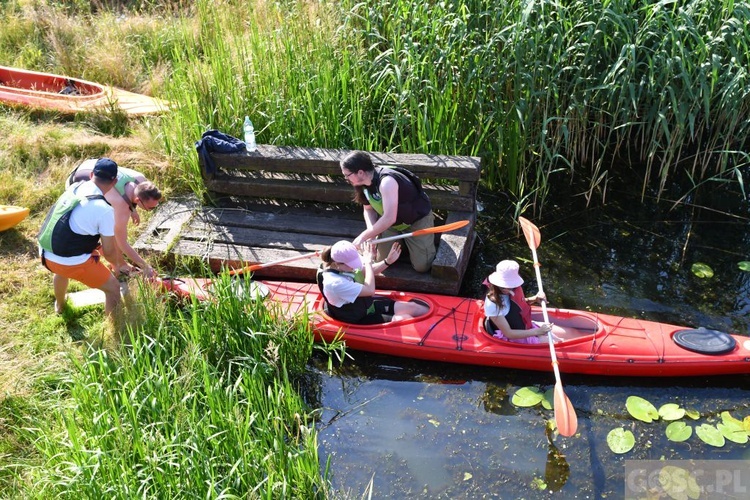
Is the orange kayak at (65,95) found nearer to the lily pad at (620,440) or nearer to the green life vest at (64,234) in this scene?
the green life vest at (64,234)

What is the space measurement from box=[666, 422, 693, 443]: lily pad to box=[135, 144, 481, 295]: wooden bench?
1.80 meters

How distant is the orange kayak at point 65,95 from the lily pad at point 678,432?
555 centimetres

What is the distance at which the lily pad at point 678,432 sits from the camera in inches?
174

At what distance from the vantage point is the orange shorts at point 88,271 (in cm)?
490

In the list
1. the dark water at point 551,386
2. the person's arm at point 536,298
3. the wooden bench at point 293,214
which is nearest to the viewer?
the dark water at point 551,386


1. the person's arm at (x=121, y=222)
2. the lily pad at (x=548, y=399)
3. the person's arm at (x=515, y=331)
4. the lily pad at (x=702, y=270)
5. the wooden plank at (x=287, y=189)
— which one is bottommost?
the lily pad at (x=548, y=399)

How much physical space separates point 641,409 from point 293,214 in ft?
10.7

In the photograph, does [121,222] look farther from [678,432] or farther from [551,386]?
[678,432]

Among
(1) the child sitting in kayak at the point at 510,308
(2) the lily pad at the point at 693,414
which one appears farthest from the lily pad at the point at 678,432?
(1) the child sitting in kayak at the point at 510,308

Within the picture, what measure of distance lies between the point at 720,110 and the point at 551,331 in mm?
2990

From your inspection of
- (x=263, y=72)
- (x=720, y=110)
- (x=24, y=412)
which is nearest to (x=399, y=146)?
(x=263, y=72)

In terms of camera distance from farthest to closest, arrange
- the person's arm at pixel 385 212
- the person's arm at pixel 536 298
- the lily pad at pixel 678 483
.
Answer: the person's arm at pixel 385 212
the person's arm at pixel 536 298
the lily pad at pixel 678 483

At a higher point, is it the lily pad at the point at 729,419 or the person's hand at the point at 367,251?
the person's hand at the point at 367,251

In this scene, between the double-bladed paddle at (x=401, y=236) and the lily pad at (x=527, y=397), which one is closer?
the lily pad at (x=527, y=397)
